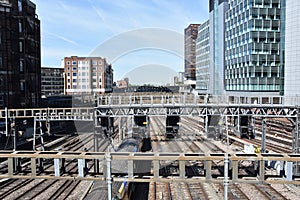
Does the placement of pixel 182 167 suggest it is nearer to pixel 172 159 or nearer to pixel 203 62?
pixel 172 159

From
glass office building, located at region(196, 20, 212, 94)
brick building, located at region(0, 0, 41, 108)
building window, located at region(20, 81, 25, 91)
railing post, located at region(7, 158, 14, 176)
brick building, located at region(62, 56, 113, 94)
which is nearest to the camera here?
railing post, located at region(7, 158, 14, 176)

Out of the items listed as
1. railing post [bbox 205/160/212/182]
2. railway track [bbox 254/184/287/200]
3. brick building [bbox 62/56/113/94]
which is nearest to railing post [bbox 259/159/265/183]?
railing post [bbox 205/160/212/182]

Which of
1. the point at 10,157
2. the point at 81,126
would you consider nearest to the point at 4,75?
the point at 81,126

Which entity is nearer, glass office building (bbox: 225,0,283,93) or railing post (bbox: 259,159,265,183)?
railing post (bbox: 259,159,265,183)

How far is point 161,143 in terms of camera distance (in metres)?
38.4

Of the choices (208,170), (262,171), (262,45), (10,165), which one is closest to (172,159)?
(208,170)

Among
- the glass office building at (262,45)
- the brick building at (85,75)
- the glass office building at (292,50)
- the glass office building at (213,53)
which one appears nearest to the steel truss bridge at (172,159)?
the glass office building at (292,50)

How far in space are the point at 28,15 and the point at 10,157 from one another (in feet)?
138

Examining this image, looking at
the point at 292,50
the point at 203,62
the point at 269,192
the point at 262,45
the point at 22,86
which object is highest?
the point at 203,62

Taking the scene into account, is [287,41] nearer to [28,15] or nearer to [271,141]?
[271,141]

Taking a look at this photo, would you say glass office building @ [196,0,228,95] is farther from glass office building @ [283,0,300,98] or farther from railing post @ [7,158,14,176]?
railing post @ [7,158,14,176]

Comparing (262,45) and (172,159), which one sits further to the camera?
(262,45)

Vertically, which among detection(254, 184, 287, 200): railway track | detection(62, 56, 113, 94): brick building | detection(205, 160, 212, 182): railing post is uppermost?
detection(62, 56, 113, 94): brick building

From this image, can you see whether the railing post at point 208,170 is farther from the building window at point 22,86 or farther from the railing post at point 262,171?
the building window at point 22,86
